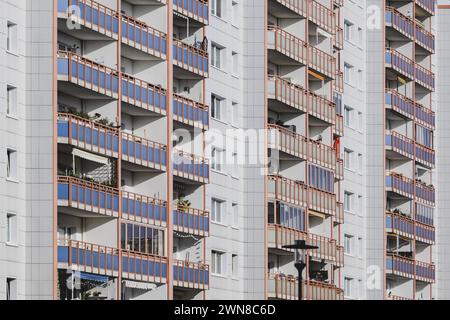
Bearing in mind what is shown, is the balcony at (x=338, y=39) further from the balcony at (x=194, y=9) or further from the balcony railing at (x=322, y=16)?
the balcony at (x=194, y=9)

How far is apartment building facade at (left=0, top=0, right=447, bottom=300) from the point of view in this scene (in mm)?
67438

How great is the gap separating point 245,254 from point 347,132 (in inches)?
848

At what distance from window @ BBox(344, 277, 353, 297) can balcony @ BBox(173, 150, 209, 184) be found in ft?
85.4

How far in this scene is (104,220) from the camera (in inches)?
2894

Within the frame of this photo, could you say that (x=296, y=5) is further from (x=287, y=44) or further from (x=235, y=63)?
(x=235, y=63)

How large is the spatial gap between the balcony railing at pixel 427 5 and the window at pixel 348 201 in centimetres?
1909

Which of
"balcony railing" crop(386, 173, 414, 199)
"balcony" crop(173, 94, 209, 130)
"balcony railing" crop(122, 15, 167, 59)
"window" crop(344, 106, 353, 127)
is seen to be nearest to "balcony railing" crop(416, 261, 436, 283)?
"balcony railing" crop(386, 173, 414, 199)

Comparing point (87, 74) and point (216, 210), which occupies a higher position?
point (87, 74)

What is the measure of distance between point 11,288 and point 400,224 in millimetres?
52613

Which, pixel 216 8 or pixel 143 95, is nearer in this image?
pixel 143 95

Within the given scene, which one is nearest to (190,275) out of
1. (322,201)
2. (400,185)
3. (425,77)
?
(322,201)

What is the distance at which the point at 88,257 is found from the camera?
70.2m

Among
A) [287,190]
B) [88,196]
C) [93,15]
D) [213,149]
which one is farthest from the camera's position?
[287,190]

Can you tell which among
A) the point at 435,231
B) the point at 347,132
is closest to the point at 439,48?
the point at 435,231
